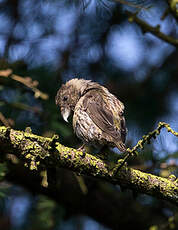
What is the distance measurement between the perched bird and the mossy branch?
0.35 metres

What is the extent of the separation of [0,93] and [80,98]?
0.90 m

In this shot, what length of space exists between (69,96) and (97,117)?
64 cm

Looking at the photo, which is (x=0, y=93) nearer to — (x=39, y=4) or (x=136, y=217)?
(x=39, y=4)

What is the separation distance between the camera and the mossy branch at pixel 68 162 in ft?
7.76

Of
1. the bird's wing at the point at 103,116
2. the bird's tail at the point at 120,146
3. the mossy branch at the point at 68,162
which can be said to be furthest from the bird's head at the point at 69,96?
the mossy branch at the point at 68,162

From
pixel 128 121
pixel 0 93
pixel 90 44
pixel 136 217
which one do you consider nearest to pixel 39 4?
pixel 90 44

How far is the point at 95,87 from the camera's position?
3.76 metres

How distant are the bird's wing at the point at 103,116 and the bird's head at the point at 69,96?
242 millimetres

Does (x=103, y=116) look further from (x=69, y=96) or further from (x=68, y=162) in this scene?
(x=68, y=162)

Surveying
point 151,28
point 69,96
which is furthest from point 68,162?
point 151,28

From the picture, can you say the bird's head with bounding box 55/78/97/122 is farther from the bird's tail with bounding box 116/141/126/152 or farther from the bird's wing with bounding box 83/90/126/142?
the bird's tail with bounding box 116/141/126/152

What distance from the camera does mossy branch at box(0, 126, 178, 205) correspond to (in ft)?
7.76

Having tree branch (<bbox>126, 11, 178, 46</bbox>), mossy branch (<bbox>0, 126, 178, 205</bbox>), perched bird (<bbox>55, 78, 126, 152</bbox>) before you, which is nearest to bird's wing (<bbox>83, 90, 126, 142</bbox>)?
perched bird (<bbox>55, 78, 126, 152</bbox>)

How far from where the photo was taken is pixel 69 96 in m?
3.84
